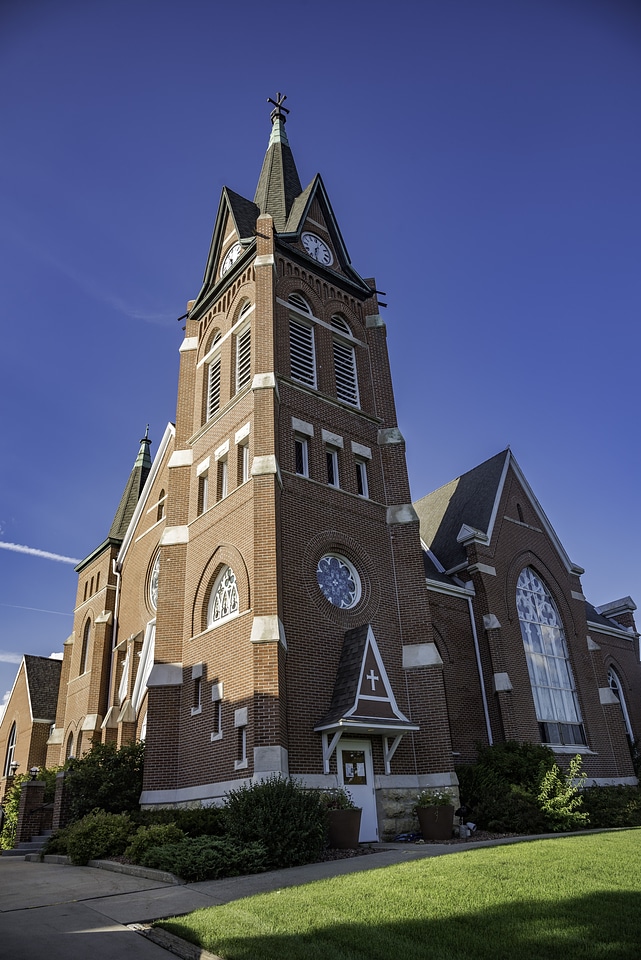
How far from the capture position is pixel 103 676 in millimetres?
27719

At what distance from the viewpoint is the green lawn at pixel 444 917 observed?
20.9 ft

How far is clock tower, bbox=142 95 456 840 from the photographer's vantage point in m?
16.9

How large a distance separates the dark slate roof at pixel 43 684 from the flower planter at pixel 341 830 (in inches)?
909

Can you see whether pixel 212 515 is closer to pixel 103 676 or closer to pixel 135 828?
pixel 135 828

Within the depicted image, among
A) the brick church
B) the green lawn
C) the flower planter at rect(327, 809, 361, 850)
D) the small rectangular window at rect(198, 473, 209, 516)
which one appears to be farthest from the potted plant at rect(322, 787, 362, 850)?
the small rectangular window at rect(198, 473, 209, 516)

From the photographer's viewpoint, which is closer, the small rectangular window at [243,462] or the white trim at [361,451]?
the small rectangular window at [243,462]

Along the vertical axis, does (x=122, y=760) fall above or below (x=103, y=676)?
below

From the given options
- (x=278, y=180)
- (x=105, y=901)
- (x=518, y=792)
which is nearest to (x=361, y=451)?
(x=518, y=792)

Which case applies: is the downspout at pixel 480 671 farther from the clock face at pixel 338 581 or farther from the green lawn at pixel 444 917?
the green lawn at pixel 444 917

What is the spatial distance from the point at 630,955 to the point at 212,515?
53.7 ft

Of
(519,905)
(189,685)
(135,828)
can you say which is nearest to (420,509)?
(189,685)

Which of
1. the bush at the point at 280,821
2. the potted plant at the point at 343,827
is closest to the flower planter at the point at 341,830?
the potted plant at the point at 343,827

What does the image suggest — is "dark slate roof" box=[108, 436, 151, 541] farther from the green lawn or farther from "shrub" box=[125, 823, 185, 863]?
the green lawn

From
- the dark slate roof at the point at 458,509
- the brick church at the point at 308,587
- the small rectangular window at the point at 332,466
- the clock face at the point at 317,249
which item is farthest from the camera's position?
the dark slate roof at the point at 458,509
